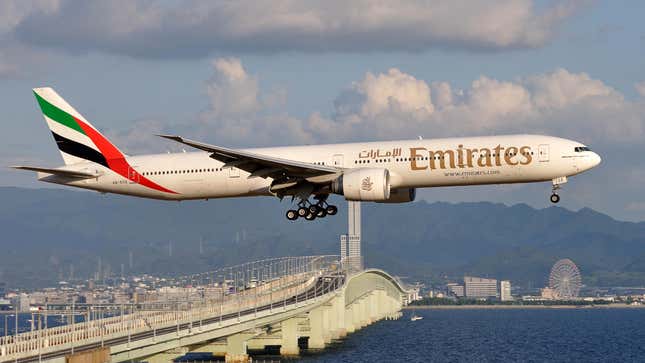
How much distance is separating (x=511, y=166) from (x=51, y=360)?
2964 centimetres

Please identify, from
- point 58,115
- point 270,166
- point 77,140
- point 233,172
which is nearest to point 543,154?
point 270,166

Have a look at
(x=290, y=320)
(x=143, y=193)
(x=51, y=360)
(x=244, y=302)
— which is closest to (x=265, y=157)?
(x=143, y=193)

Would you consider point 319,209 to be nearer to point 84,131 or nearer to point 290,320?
point 84,131

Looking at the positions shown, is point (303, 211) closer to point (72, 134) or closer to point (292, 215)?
point (292, 215)

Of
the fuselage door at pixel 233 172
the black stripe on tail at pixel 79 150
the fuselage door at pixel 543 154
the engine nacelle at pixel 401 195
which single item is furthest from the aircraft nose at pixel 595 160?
the black stripe on tail at pixel 79 150

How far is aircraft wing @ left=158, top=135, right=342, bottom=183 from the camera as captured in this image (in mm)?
63806

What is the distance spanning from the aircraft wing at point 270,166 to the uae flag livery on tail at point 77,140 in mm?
7601

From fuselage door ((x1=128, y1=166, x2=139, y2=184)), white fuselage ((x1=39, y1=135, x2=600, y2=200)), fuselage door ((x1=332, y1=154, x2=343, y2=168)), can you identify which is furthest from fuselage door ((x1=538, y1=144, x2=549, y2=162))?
fuselage door ((x1=128, y1=166, x2=139, y2=184))

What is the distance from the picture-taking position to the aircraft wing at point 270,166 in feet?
209

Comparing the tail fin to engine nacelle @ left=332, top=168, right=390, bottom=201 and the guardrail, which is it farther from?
engine nacelle @ left=332, top=168, right=390, bottom=201

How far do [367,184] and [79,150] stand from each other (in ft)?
78.7

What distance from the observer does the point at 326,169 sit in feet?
214

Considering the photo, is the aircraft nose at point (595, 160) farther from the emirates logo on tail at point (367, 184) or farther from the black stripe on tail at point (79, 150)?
the black stripe on tail at point (79, 150)

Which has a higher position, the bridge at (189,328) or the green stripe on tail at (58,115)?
the green stripe on tail at (58,115)
